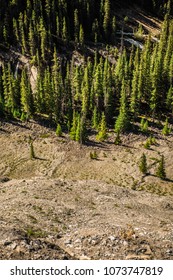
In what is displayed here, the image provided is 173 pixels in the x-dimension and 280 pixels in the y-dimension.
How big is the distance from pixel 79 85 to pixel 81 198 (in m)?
53.2

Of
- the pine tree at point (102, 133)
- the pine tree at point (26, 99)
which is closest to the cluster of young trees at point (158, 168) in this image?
the pine tree at point (102, 133)

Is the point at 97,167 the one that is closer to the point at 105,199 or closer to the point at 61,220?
the point at 105,199

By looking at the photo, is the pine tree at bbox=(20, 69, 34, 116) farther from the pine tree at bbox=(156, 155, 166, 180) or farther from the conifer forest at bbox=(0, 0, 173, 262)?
the pine tree at bbox=(156, 155, 166, 180)

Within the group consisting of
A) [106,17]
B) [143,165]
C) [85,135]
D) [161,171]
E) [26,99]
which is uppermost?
[106,17]

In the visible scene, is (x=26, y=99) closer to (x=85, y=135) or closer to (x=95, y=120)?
(x=95, y=120)

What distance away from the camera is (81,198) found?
48.7 meters

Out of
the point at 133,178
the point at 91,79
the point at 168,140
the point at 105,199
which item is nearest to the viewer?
the point at 105,199

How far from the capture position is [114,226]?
111 ft

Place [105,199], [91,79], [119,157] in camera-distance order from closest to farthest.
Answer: [105,199] → [119,157] → [91,79]

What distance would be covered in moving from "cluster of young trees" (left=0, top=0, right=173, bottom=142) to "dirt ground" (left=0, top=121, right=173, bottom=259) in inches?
263

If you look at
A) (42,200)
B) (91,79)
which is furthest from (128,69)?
(42,200)

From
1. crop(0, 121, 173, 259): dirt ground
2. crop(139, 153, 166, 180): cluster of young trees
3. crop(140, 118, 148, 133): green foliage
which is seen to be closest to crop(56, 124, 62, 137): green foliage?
crop(0, 121, 173, 259): dirt ground

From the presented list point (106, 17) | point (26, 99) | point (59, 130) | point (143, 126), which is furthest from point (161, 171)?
point (106, 17)

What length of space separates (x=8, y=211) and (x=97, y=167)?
32036 millimetres
